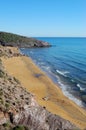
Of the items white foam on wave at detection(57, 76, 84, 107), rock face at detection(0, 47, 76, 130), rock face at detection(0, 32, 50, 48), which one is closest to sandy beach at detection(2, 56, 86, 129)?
white foam on wave at detection(57, 76, 84, 107)

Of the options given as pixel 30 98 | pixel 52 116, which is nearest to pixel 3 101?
pixel 30 98

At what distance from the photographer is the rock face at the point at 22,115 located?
24562 millimetres

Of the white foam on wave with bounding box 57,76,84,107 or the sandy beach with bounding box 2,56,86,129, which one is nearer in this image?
the sandy beach with bounding box 2,56,86,129

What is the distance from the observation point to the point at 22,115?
83.3ft

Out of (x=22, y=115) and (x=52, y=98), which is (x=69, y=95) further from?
(x=22, y=115)

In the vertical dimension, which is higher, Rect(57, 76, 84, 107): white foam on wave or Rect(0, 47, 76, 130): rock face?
Rect(0, 47, 76, 130): rock face

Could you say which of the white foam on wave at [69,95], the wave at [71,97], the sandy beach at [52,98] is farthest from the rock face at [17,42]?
the wave at [71,97]

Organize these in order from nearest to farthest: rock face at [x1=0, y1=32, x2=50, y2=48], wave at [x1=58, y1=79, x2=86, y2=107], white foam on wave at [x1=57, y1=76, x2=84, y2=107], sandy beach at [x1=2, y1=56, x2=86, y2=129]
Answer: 1. sandy beach at [x1=2, y1=56, x2=86, y2=129]
2. wave at [x1=58, y1=79, x2=86, y2=107]
3. white foam on wave at [x1=57, y1=76, x2=84, y2=107]
4. rock face at [x1=0, y1=32, x2=50, y2=48]

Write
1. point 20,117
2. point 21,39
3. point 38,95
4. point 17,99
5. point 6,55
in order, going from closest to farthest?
point 20,117
point 17,99
point 38,95
point 6,55
point 21,39

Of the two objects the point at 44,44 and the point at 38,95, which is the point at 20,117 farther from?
the point at 44,44

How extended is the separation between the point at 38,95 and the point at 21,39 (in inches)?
4844

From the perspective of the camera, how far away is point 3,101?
25.5m

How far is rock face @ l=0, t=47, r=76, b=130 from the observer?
24.6m

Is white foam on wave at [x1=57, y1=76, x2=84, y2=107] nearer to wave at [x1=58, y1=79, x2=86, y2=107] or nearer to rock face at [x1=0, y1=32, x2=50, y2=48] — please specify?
wave at [x1=58, y1=79, x2=86, y2=107]
